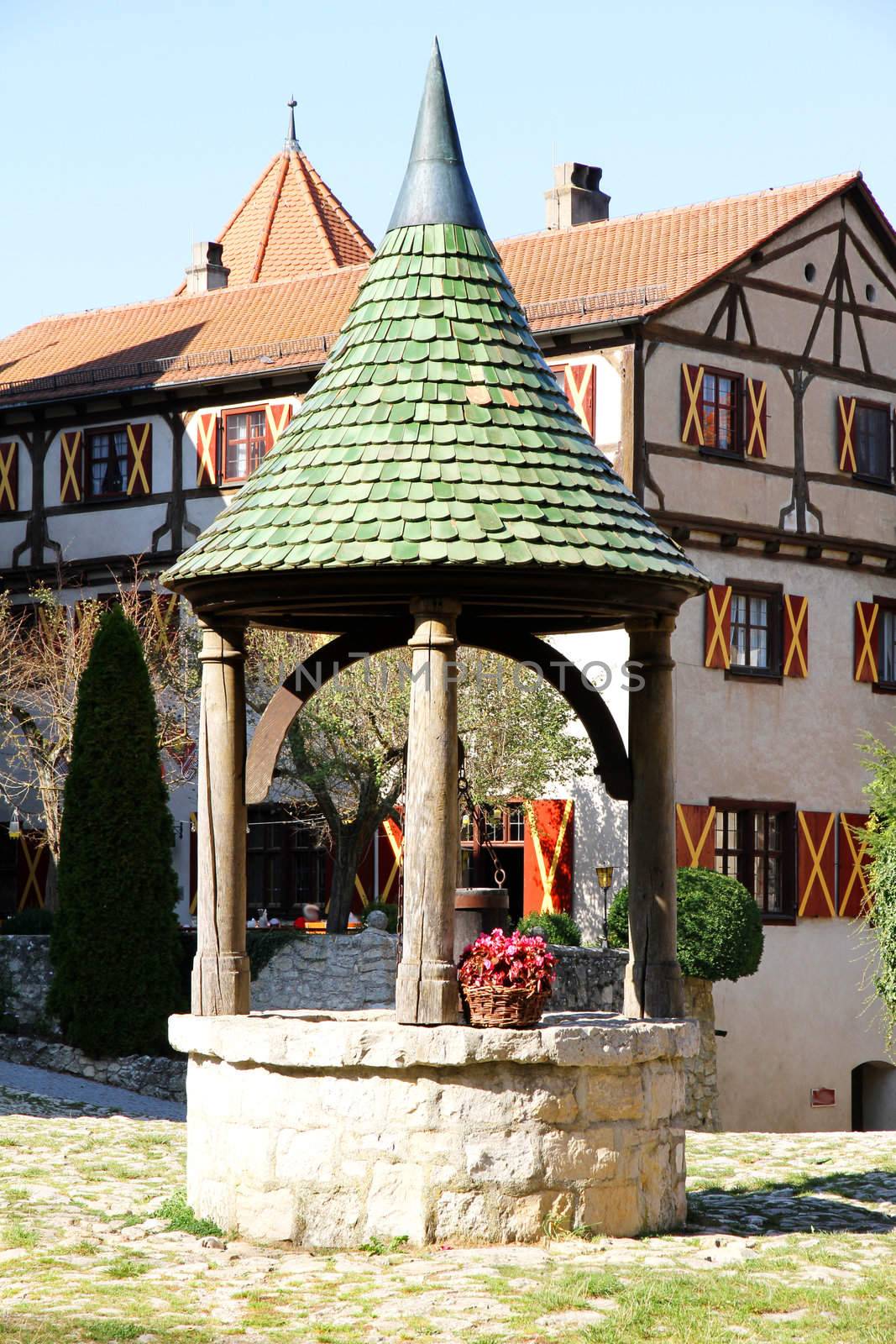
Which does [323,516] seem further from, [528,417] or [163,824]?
[163,824]

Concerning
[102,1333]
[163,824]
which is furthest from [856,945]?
[102,1333]

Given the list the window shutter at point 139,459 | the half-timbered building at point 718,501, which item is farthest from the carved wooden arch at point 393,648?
the window shutter at point 139,459

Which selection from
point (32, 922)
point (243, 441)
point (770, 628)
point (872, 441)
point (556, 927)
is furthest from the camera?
point (243, 441)

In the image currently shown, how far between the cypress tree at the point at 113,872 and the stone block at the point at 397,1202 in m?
10.9

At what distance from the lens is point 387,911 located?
23.4 meters

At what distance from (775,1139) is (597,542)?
626 centimetres

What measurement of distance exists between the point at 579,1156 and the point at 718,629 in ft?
50.1

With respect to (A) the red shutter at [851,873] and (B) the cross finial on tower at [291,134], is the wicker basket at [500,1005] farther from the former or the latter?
(B) the cross finial on tower at [291,134]

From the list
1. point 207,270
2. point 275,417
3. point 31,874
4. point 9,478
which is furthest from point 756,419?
point 31,874

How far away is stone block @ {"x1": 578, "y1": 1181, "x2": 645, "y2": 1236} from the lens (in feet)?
29.5

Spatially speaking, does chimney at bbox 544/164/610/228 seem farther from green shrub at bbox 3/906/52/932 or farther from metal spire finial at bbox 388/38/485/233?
metal spire finial at bbox 388/38/485/233

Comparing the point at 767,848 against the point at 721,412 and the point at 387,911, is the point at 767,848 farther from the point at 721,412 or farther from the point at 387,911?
the point at 721,412

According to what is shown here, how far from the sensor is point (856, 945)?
24859 mm

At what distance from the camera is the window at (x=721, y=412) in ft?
79.2
